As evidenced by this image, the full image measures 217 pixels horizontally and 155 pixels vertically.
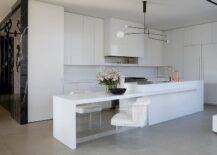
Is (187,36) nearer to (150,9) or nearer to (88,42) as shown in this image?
(150,9)

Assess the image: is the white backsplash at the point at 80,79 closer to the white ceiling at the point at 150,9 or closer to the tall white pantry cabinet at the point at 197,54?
the white ceiling at the point at 150,9

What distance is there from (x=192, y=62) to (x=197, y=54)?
0.33m

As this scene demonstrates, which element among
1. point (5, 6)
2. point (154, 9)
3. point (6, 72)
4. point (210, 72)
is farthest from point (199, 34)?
point (6, 72)

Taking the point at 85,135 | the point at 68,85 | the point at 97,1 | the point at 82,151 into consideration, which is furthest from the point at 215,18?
the point at 82,151

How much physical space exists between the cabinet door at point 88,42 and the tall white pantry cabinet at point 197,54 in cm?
348

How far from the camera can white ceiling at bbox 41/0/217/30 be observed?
16.7 feet

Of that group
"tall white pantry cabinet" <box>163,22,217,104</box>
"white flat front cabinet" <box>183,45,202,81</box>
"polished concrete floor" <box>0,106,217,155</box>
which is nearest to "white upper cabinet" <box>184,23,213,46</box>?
"tall white pantry cabinet" <box>163,22,217,104</box>

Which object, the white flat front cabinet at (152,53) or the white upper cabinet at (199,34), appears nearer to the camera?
the white upper cabinet at (199,34)

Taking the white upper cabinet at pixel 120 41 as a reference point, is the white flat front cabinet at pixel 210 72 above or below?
below

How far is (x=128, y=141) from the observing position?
3602 millimetres

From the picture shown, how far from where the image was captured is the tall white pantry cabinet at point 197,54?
7098 millimetres

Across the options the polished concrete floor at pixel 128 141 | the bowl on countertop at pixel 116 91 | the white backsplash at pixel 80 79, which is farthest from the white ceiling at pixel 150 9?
the polished concrete floor at pixel 128 141

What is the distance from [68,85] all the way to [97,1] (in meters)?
2.34

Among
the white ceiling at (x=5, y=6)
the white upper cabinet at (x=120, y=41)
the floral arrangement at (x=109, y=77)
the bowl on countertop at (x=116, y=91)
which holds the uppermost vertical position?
the white ceiling at (x=5, y=6)
